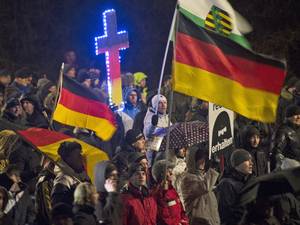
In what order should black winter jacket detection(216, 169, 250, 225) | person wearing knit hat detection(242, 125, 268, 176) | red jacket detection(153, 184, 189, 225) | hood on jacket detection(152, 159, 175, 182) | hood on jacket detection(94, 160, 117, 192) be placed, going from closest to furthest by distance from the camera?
hood on jacket detection(94, 160, 117, 192), red jacket detection(153, 184, 189, 225), hood on jacket detection(152, 159, 175, 182), black winter jacket detection(216, 169, 250, 225), person wearing knit hat detection(242, 125, 268, 176)

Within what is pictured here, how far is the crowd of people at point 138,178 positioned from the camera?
8.47 meters

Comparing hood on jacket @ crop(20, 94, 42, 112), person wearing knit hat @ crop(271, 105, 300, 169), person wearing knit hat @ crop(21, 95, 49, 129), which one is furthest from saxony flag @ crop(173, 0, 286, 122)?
hood on jacket @ crop(20, 94, 42, 112)

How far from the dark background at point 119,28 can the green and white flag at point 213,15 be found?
9.21m

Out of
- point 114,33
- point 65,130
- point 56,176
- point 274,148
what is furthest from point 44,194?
point 114,33

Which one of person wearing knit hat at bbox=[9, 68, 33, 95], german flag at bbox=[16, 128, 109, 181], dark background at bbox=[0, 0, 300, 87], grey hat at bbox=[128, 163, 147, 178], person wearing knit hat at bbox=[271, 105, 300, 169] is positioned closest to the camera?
grey hat at bbox=[128, 163, 147, 178]

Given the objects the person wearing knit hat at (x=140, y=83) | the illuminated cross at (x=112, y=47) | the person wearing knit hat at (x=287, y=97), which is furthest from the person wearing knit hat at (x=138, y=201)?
the person wearing knit hat at (x=140, y=83)

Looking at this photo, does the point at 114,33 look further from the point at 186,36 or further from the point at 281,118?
the point at 186,36

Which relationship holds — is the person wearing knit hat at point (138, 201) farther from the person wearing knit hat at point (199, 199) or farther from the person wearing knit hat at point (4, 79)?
the person wearing knit hat at point (4, 79)

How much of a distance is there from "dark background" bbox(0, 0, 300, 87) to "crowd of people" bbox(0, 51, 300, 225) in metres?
6.46

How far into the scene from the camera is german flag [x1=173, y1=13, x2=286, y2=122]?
9227 millimetres

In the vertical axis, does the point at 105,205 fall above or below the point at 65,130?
below

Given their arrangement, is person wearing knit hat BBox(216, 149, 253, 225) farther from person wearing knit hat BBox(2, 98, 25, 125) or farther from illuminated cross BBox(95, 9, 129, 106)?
illuminated cross BBox(95, 9, 129, 106)

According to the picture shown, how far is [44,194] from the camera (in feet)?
30.5

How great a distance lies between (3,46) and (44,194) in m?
10.3
